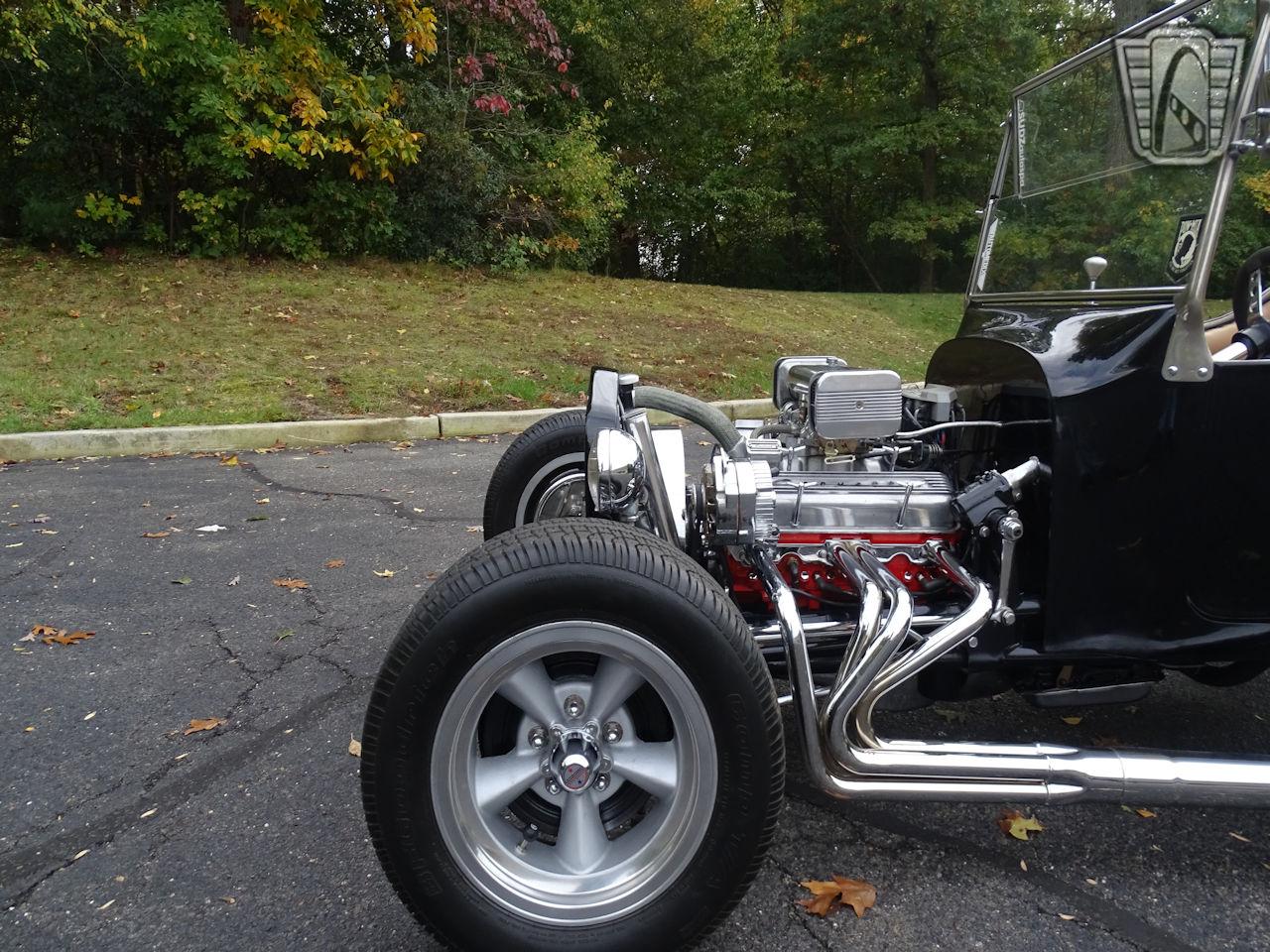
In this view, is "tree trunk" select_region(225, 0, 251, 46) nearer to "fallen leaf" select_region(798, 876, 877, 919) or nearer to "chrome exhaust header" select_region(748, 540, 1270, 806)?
"chrome exhaust header" select_region(748, 540, 1270, 806)

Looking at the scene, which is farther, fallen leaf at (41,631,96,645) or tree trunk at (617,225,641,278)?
tree trunk at (617,225,641,278)

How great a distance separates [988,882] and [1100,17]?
4632 mm

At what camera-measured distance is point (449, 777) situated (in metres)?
1.87

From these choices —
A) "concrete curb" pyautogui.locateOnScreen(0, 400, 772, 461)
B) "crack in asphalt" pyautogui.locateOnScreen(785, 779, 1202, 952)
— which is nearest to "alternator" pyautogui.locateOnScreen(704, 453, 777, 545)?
"crack in asphalt" pyautogui.locateOnScreen(785, 779, 1202, 952)

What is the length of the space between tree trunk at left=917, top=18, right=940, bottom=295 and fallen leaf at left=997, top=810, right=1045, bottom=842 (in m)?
15.1

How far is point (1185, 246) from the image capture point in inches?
93.0

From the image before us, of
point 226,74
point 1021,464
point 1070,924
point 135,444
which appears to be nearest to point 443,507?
point 135,444

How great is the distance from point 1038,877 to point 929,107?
1759 cm

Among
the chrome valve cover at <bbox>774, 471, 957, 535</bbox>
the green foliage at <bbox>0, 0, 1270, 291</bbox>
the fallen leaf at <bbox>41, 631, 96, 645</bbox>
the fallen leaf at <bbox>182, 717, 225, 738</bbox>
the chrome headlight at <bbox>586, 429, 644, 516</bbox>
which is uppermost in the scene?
the green foliage at <bbox>0, 0, 1270, 291</bbox>

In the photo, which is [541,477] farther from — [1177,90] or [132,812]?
[1177,90]

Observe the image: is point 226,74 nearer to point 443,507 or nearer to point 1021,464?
point 443,507

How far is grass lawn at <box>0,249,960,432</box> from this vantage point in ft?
27.8

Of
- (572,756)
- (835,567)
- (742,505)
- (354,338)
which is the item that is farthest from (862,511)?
(354,338)

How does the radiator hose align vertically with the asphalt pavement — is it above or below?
above
